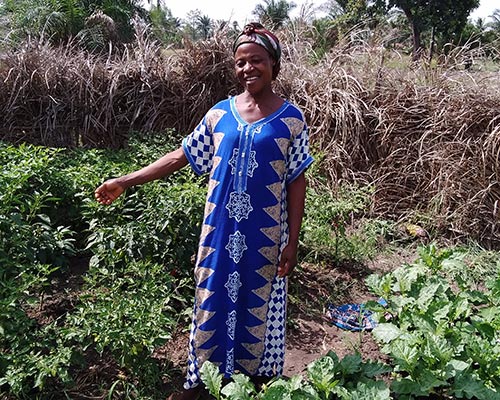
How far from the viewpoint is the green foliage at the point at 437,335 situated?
218 cm

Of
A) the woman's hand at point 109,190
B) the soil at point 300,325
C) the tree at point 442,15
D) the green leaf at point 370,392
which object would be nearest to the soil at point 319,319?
the soil at point 300,325

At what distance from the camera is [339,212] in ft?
13.0

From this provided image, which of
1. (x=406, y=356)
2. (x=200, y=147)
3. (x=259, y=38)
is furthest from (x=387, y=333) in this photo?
(x=259, y=38)

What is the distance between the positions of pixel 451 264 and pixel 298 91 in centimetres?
271

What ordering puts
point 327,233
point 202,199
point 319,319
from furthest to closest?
1. point 327,233
2. point 319,319
3. point 202,199

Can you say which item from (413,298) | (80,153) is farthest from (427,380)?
(80,153)

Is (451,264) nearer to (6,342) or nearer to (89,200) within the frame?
(89,200)

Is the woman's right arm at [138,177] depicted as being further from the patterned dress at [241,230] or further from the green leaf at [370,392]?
the green leaf at [370,392]

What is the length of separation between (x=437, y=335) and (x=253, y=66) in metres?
1.60

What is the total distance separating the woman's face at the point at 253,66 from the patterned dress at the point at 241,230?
0.13 metres

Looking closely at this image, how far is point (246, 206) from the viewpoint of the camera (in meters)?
2.00

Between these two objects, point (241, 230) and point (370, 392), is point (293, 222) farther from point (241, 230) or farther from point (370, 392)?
point (370, 392)

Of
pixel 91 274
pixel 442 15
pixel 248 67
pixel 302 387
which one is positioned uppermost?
pixel 442 15

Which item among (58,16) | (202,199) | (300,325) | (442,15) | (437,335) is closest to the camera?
(437,335)
